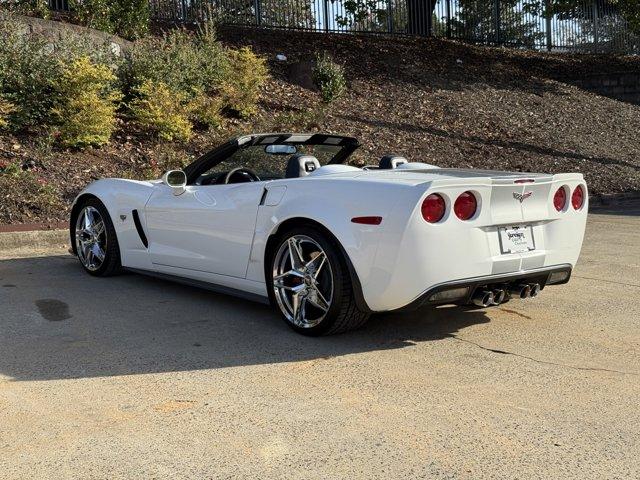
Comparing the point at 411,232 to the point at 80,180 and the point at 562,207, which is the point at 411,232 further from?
the point at 80,180

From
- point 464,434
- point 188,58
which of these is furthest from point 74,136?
point 464,434

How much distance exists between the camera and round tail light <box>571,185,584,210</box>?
5.19 metres

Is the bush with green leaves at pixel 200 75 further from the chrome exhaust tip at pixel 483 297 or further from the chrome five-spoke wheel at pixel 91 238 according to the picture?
the chrome exhaust tip at pixel 483 297

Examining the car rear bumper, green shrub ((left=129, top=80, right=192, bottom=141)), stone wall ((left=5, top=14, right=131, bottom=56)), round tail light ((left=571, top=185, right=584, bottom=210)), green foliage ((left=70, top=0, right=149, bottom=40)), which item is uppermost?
green foliage ((left=70, top=0, right=149, bottom=40))

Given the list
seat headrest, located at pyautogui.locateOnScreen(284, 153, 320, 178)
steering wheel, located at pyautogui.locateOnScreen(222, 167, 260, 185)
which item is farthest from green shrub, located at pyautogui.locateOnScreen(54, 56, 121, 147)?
seat headrest, located at pyautogui.locateOnScreen(284, 153, 320, 178)

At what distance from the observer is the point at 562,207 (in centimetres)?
511

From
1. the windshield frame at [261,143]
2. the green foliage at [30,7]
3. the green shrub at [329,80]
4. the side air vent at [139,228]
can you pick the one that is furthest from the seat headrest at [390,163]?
the green foliage at [30,7]

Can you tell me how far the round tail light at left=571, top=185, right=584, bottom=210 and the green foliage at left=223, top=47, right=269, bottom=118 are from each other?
9.39 metres

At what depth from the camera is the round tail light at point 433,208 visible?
175 inches

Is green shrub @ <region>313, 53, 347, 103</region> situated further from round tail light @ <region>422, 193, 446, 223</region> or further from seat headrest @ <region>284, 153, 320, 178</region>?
round tail light @ <region>422, 193, 446, 223</region>

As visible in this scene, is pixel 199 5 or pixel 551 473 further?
pixel 199 5

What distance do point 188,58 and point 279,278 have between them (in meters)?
9.86

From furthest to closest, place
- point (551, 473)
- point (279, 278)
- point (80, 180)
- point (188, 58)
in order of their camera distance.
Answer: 1. point (188, 58)
2. point (80, 180)
3. point (279, 278)
4. point (551, 473)

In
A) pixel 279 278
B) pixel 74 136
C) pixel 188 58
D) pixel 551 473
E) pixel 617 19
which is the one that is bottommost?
pixel 551 473
